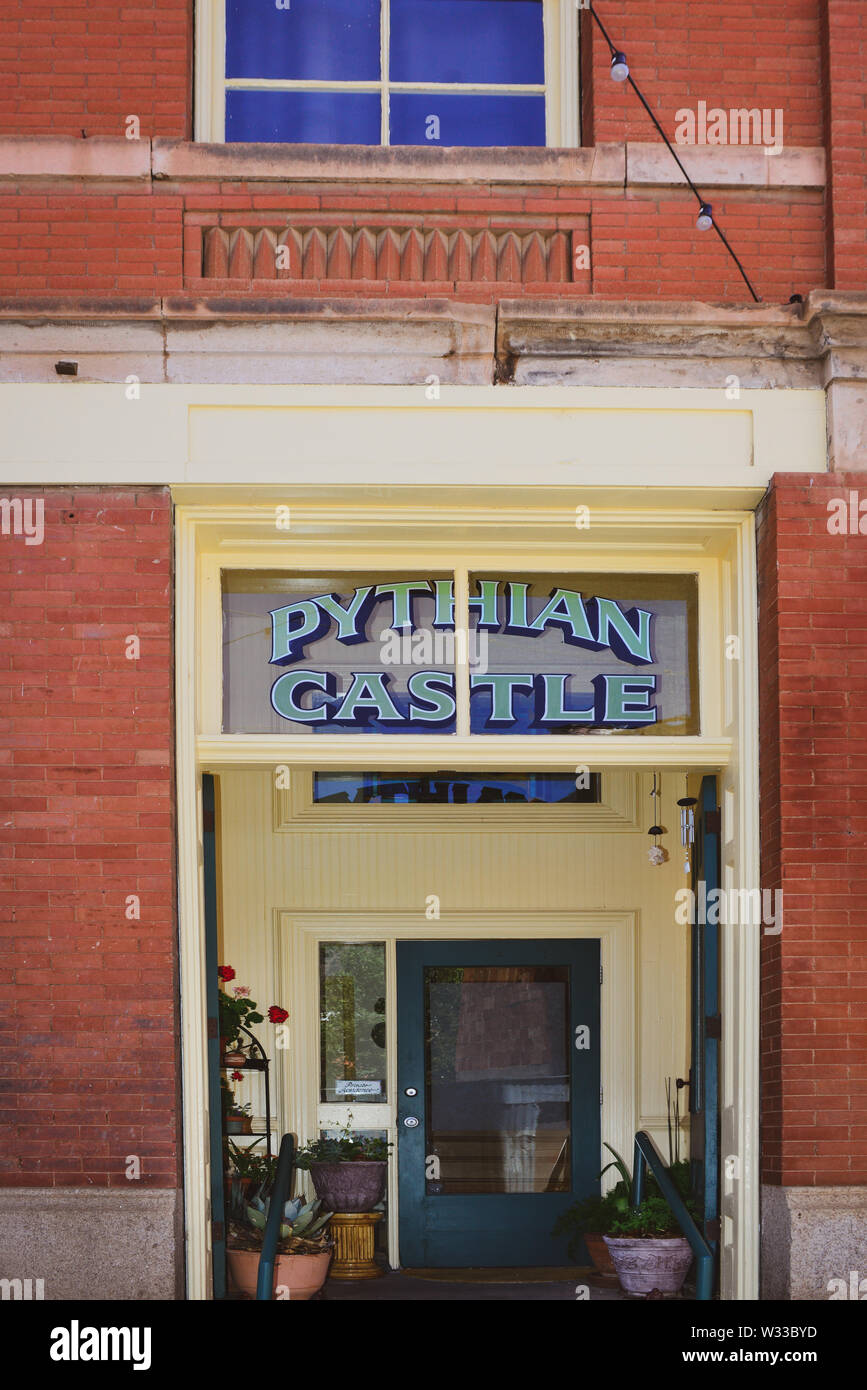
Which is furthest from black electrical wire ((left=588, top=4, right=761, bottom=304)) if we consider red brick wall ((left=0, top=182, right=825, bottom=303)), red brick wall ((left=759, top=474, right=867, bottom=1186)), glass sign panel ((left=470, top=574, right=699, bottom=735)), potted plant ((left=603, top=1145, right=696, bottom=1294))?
potted plant ((left=603, top=1145, right=696, bottom=1294))

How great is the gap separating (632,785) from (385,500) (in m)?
3.90

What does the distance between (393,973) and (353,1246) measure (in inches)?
71.2

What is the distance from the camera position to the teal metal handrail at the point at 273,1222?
725cm

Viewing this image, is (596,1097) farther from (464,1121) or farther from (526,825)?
(526,825)

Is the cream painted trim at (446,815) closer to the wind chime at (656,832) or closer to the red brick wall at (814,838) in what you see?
the wind chime at (656,832)

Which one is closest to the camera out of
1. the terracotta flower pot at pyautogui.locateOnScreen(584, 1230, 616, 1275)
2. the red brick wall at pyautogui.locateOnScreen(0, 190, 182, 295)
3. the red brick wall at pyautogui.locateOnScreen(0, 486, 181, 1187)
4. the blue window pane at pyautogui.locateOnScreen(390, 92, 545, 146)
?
the red brick wall at pyautogui.locateOnScreen(0, 486, 181, 1187)

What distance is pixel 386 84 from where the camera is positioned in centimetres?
769

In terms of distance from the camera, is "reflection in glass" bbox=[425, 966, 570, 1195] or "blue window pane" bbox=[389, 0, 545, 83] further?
"reflection in glass" bbox=[425, 966, 570, 1195]

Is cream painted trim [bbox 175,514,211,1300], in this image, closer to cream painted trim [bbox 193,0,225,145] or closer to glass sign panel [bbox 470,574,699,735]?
glass sign panel [bbox 470,574,699,735]

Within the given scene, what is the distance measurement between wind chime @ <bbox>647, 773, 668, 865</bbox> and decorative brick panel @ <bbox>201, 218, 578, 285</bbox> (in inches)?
147

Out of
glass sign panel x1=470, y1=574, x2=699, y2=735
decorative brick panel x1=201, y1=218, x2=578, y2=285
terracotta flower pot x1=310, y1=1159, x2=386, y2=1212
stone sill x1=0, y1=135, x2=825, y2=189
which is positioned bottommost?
terracotta flower pot x1=310, y1=1159, x2=386, y2=1212

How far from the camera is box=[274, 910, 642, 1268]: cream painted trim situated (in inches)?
402

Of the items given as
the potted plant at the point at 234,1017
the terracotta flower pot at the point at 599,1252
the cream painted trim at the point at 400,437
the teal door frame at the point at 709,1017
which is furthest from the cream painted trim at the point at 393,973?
the cream painted trim at the point at 400,437

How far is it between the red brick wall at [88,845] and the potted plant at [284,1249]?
1248 millimetres
